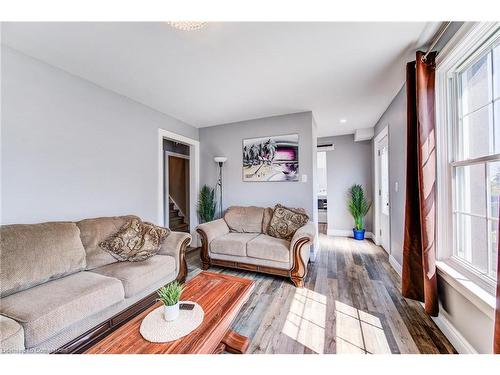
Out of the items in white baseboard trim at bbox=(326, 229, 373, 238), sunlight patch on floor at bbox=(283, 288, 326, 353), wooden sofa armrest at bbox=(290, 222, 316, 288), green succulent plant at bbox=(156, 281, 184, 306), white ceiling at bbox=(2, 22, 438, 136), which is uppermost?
white ceiling at bbox=(2, 22, 438, 136)

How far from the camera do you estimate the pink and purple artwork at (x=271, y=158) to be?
3.27 metres

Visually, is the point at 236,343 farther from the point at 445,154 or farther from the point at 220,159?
the point at 220,159

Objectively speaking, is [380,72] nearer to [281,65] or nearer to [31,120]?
[281,65]

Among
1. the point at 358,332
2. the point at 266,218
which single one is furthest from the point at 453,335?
the point at 266,218

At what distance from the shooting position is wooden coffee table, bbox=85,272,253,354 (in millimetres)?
929

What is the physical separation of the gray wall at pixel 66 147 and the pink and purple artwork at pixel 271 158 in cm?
169

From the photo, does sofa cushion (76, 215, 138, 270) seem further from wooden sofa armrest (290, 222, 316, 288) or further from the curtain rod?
the curtain rod

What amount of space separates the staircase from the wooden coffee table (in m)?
3.41

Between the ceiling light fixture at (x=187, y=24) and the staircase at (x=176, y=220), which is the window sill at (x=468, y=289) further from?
the staircase at (x=176, y=220)

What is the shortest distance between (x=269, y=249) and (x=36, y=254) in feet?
7.17

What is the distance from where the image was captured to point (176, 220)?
499cm

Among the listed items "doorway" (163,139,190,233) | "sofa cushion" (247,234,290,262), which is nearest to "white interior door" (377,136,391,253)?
"sofa cushion" (247,234,290,262)
